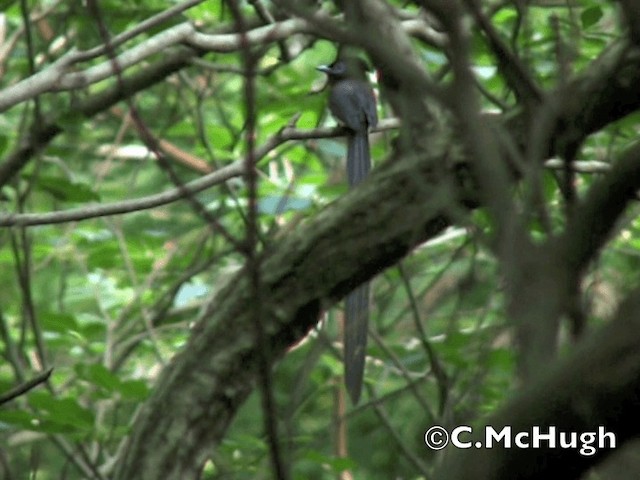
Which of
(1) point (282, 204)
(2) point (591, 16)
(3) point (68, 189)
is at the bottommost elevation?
(1) point (282, 204)

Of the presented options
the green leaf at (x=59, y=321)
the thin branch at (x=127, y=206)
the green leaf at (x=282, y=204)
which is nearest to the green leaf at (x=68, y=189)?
the green leaf at (x=59, y=321)

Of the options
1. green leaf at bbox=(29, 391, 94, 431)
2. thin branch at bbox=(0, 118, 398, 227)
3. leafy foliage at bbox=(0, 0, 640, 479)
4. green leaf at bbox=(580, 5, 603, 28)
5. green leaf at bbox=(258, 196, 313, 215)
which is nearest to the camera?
thin branch at bbox=(0, 118, 398, 227)

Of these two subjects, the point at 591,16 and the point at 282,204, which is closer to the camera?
the point at 591,16

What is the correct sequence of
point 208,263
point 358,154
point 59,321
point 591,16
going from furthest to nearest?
point 208,263 → point 358,154 → point 59,321 → point 591,16

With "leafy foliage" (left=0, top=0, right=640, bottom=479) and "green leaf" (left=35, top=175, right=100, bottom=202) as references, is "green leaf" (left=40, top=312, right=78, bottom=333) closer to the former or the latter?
"leafy foliage" (left=0, top=0, right=640, bottom=479)

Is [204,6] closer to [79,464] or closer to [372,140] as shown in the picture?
[372,140]

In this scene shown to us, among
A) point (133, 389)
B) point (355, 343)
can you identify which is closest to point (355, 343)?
point (355, 343)

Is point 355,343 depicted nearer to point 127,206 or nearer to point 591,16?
point 127,206

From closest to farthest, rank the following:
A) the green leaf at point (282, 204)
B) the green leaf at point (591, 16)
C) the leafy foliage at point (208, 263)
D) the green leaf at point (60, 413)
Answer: the green leaf at point (60, 413)
the green leaf at point (591, 16)
the leafy foliage at point (208, 263)
the green leaf at point (282, 204)

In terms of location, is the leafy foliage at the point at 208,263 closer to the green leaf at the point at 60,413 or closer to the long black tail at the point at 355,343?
the green leaf at the point at 60,413

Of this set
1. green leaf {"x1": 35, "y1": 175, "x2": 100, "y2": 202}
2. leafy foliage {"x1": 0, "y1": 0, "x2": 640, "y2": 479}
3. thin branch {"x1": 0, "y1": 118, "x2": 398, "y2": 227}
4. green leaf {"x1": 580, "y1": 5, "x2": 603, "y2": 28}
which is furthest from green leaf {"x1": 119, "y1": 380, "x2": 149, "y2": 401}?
green leaf {"x1": 580, "y1": 5, "x2": 603, "y2": 28}

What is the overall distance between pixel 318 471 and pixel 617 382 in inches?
148

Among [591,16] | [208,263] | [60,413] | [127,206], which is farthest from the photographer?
[208,263]

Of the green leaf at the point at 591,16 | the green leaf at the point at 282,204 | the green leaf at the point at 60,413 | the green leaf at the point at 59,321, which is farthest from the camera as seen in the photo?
the green leaf at the point at 282,204
